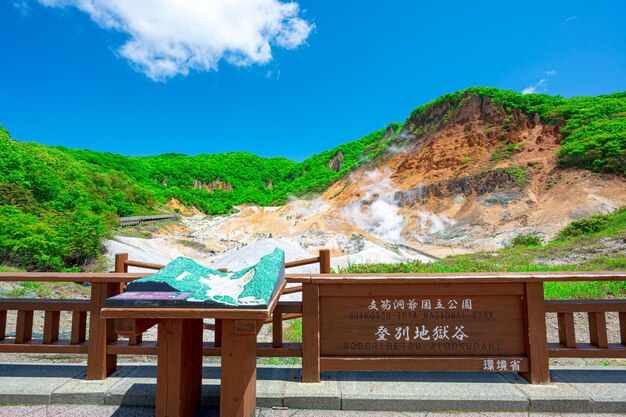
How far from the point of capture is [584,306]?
3.18m

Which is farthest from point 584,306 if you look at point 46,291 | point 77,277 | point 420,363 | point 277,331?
point 46,291

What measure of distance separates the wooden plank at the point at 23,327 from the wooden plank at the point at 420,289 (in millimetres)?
2923

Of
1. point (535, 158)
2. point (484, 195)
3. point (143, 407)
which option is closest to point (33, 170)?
point (143, 407)

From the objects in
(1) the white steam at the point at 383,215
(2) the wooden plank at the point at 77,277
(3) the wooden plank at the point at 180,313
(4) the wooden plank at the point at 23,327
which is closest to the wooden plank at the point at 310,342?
(3) the wooden plank at the point at 180,313

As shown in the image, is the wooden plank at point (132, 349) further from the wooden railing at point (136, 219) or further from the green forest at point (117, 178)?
the wooden railing at point (136, 219)

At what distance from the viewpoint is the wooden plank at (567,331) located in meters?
3.20

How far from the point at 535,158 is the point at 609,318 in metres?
29.3

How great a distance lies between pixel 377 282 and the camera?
3156 mm

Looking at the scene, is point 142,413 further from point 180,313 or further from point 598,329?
point 598,329

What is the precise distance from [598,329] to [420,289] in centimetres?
167

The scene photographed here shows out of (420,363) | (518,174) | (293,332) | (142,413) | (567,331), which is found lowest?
(293,332)

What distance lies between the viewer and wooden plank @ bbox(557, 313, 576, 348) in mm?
3200

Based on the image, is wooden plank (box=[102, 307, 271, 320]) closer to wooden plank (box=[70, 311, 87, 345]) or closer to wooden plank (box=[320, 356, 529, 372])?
wooden plank (box=[320, 356, 529, 372])

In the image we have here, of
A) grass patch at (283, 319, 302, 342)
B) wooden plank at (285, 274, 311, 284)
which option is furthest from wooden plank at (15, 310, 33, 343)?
grass patch at (283, 319, 302, 342)
